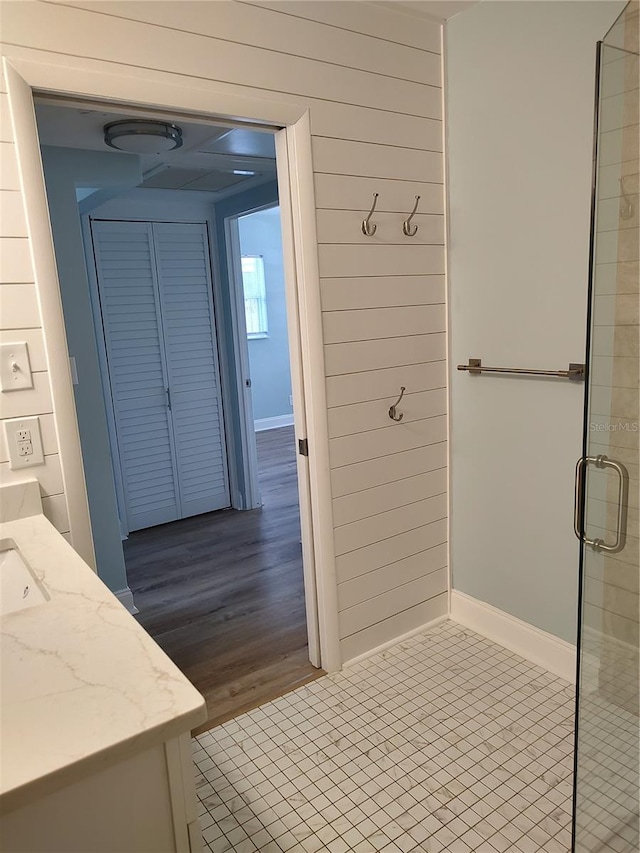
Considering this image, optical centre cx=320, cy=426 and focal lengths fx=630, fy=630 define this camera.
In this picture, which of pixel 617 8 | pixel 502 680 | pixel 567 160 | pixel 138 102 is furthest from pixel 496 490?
pixel 138 102

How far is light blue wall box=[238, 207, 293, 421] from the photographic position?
25.0ft

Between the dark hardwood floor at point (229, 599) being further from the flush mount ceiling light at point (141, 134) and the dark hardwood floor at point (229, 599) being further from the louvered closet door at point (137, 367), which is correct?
the flush mount ceiling light at point (141, 134)

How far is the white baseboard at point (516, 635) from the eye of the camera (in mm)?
2383

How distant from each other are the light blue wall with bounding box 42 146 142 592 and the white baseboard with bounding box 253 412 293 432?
457cm

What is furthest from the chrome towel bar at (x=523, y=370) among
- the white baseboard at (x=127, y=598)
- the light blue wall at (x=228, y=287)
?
the light blue wall at (x=228, y=287)

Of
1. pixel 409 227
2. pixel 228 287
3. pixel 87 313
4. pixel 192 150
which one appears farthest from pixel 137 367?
pixel 409 227

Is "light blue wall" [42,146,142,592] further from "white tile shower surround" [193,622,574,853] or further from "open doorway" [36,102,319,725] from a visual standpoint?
"white tile shower surround" [193,622,574,853]

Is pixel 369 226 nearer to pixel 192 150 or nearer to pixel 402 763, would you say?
pixel 192 150

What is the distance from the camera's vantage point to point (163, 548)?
4.09 m

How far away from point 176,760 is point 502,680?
1.78 m

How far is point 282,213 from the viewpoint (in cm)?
224

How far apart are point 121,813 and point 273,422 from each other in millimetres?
6992

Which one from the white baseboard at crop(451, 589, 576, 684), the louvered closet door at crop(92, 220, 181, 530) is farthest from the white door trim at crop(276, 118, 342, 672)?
the louvered closet door at crop(92, 220, 181, 530)

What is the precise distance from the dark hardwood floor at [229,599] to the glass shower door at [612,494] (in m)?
1.20
